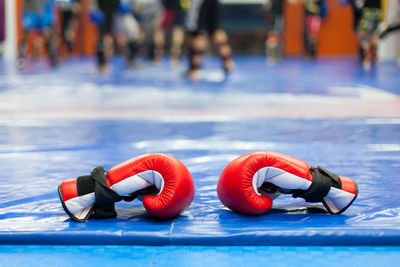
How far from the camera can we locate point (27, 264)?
106 cm

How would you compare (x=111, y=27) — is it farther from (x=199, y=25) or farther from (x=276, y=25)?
(x=276, y=25)

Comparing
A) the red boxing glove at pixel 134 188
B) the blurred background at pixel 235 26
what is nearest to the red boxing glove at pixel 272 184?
the red boxing glove at pixel 134 188

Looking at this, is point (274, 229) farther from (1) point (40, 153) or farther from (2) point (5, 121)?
(2) point (5, 121)

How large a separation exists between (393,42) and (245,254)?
11770 millimetres

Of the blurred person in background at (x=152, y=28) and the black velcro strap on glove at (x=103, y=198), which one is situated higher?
the blurred person in background at (x=152, y=28)

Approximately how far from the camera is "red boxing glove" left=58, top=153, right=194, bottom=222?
126 centimetres

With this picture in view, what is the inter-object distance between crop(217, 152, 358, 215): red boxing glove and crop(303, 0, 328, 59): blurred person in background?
A: 918cm

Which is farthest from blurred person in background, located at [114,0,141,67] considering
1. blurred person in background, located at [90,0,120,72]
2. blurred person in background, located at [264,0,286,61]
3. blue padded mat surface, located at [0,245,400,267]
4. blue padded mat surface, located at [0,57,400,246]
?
blue padded mat surface, located at [0,245,400,267]

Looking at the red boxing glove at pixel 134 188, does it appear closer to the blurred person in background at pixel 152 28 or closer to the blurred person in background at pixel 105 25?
the blurred person in background at pixel 105 25

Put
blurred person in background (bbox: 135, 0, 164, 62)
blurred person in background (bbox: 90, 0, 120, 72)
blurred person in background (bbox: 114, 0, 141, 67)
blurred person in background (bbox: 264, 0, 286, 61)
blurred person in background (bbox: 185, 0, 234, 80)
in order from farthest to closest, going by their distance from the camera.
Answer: blurred person in background (bbox: 264, 0, 286, 61)
blurred person in background (bbox: 135, 0, 164, 62)
blurred person in background (bbox: 114, 0, 141, 67)
blurred person in background (bbox: 90, 0, 120, 72)
blurred person in background (bbox: 185, 0, 234, 80)

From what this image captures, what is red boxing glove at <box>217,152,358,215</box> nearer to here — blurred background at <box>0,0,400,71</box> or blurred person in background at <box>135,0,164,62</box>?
blurred background at <box>0,0,400,71</box>

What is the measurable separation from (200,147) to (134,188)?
2.98ft

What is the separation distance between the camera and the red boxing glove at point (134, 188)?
1.26 m

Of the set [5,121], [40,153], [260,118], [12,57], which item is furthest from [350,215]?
[12,57]
